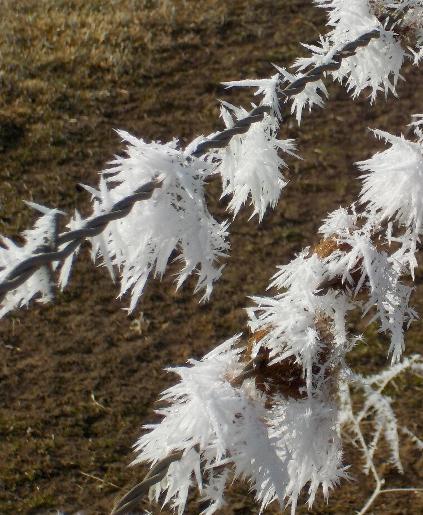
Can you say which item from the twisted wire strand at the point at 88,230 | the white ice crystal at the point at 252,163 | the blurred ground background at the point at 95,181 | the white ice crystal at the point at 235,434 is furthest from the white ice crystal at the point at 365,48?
the blurred ground background at the point at 95,181

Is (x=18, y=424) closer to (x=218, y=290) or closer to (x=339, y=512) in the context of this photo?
(x=218, y=290)

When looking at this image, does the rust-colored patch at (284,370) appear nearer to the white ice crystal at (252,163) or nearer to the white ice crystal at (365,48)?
the white ice crystal at (252,163)

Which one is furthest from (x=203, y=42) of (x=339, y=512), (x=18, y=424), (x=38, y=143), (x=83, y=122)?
(x=339, y=512)

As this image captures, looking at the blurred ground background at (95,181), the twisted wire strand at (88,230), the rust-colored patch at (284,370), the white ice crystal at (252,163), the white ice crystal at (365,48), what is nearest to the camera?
the twisted wire strand at (88,230)

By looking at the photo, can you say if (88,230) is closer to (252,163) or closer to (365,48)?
(252,163)

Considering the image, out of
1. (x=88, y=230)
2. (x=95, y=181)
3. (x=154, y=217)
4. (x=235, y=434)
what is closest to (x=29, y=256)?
(x=88, y=230)

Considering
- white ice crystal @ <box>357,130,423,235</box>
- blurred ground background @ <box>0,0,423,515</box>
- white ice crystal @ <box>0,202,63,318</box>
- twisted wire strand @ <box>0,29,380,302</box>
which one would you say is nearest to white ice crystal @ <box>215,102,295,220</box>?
twisted wire strand @ <box>0,29,380,302</box>

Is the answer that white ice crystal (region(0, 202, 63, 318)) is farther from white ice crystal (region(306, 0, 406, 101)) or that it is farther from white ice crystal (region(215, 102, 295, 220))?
white ice crystal (region(306, 0, 406, 101))

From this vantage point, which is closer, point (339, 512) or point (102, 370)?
point (339, 512)
